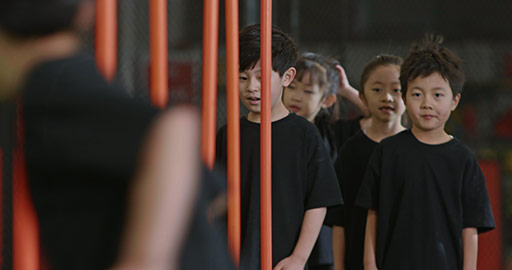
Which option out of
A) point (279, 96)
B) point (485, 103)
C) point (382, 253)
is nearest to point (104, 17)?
point (279, 96)

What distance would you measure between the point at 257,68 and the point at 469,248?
560 mm

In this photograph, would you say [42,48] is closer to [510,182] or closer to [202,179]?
[202,179]

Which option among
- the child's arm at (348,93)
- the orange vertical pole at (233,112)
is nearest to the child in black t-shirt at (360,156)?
the child's arm at (348,93)

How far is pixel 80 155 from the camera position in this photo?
1.99 ft

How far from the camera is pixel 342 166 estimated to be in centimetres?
182

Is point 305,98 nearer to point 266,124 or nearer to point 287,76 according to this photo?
point 287,76

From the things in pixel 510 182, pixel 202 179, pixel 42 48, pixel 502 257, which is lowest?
pixel 502 257

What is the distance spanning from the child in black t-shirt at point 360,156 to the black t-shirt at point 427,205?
19 cm

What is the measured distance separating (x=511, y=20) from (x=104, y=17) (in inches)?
160

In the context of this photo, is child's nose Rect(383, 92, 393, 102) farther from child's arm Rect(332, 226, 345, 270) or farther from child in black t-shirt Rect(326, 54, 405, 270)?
child's arm Rect(332, 226, 345, 270)

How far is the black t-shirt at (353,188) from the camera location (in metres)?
1.77

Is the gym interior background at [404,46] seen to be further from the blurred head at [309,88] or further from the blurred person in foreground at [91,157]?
the blurred person in foreground at [91,157]

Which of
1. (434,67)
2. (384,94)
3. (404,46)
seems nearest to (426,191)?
(434,67)

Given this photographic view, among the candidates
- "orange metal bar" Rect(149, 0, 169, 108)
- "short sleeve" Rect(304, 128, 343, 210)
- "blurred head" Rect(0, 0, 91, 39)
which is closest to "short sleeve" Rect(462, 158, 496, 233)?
"short sleeve" Rect(304, 128, 343, 210)
